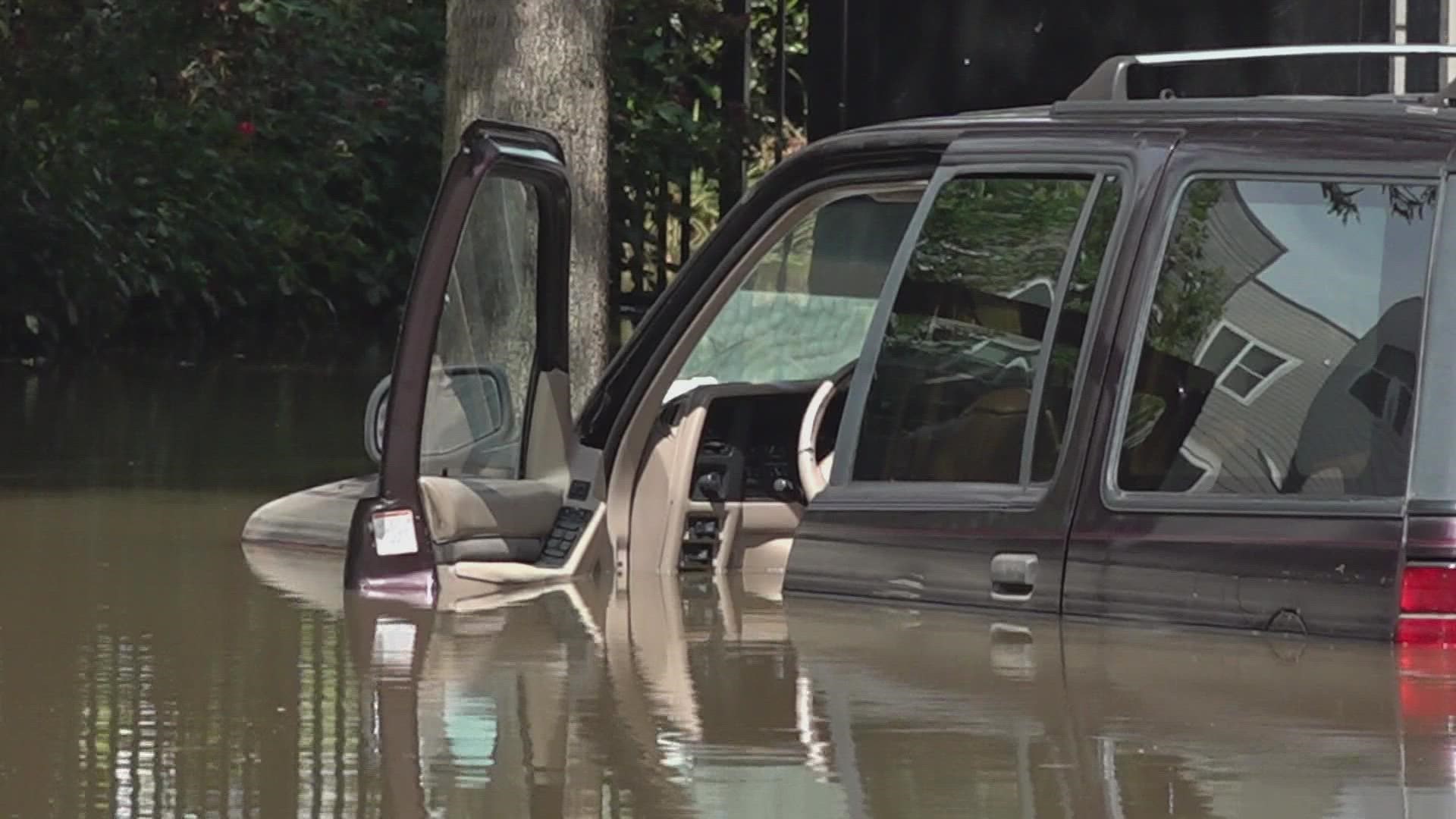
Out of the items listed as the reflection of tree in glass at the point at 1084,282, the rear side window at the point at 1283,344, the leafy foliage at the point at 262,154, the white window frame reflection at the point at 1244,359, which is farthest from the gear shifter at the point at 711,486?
the leafy foliage at the point at 262,154

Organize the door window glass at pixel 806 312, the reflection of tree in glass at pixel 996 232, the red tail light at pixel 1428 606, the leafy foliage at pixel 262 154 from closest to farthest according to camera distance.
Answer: the red tail light at pixel 1428 606, the reflection of tree in glass at pixel 996 232, the door window glass at pixel 806 312, the leafy foliage at pixel 262 154

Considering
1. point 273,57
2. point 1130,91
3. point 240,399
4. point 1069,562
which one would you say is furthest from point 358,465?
point 273,57

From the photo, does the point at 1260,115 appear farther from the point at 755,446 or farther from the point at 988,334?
the point at 755,446

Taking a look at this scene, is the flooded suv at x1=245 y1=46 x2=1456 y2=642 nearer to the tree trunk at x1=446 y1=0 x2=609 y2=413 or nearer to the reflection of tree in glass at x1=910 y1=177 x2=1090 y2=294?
the reflection of tree in glass at x1=910 y1=177 x2=1090 y2=294

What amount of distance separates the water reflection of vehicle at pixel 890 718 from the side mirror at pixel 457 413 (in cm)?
62

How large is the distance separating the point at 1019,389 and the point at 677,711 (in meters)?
0.94

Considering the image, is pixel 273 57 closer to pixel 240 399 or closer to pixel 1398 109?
pixel 240 399

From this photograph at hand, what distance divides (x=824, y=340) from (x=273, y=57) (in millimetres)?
13190

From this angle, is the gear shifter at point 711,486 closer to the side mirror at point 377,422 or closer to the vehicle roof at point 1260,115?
the side mirror at point 377,422

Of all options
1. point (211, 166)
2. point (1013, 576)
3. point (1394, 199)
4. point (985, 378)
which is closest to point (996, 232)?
point (985, 378)

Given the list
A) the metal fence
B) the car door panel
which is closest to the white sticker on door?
the car door panel

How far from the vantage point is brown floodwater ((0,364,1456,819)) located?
4.80 meters

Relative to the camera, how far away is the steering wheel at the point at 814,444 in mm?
6914

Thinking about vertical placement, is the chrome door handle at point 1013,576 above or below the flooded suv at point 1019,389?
below
